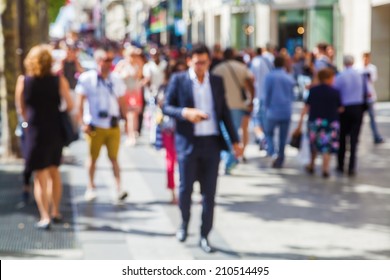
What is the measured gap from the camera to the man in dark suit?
6887mm

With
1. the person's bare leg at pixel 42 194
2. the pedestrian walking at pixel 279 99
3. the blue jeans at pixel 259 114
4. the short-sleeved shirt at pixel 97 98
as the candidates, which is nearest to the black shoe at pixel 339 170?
the pedestrian walking at pixel 279 99

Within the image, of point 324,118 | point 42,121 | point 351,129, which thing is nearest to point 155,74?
point 351,129

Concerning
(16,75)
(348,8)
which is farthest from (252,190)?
(348,8)

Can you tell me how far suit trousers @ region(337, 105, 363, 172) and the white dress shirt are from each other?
14.8 ft

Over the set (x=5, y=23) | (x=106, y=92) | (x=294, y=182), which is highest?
(x=5, y=23)

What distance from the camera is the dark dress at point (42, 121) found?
7.65m

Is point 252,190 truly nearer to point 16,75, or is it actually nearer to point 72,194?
point 72,194

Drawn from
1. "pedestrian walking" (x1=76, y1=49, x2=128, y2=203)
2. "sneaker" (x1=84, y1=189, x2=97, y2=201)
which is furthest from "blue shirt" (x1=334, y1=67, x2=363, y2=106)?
"sneaker" (x1=84, y1=189, x2=97, y2=201)

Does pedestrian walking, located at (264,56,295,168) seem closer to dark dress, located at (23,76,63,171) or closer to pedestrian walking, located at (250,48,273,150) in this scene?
pedestrian walking, located at (250,48,273,150)

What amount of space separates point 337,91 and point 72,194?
12.1 feet

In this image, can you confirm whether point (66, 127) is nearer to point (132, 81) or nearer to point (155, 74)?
point (155, 74)

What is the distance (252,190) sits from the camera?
1002cm

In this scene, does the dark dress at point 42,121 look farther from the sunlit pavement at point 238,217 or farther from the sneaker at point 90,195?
the sneaker at point 90,195
